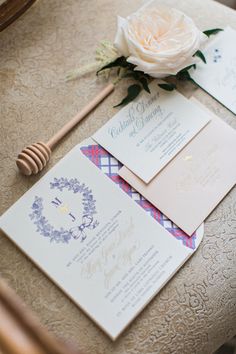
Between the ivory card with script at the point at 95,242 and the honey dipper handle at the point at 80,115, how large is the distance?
0.04 meters

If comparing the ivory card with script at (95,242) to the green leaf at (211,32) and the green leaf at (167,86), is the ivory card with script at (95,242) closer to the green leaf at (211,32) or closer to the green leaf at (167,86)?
the green leaf at (167,86)

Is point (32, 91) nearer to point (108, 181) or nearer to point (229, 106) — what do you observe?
point (108, 181)

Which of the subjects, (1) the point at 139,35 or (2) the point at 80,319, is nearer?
(2) the point at 80,319

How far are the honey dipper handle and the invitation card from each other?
0.38 feet

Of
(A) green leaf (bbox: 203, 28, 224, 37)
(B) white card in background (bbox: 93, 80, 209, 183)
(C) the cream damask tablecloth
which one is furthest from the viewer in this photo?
(A) green leaf (bbox: 203, 28, 224, 37)

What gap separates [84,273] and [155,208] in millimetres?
154

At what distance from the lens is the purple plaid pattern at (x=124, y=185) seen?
0.69 meters

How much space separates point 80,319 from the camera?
629 millimetres

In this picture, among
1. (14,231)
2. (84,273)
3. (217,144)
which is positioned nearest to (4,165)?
(14,231)

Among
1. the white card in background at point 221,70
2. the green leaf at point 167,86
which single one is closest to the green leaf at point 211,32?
the white card in background at point 221,70

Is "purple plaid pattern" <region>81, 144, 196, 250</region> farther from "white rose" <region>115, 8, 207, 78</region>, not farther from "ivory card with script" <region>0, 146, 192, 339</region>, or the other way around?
"white rose" <region>115, 8, 207, 78</region>

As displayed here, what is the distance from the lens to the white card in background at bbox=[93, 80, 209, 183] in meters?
0.74

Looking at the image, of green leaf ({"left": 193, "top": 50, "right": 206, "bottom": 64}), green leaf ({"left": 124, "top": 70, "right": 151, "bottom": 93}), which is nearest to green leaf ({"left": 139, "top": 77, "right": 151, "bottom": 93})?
green leaf ({"left": 124, "top": 70, "right": 151, "bottom": 93})

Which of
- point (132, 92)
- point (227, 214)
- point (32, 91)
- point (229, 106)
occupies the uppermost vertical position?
point (32, 91)
